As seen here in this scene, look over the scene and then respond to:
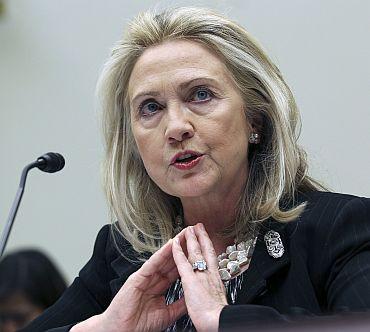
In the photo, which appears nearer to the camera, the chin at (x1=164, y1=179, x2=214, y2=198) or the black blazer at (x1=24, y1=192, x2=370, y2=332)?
the black blazer at (x1=24, y1=192, x2=370, y2=332)

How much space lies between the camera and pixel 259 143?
1.71 meters

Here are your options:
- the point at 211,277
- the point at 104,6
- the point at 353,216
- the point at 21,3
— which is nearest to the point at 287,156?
the point at 353,216

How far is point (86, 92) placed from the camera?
294 cm

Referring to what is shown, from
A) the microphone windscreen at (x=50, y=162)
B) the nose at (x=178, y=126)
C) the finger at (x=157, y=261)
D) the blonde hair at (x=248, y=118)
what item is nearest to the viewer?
the finger at (x=157, y=261)

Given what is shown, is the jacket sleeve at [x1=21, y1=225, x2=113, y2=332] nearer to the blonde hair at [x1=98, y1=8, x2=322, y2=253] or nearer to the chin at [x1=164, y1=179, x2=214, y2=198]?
the blonde hair at [x1=98, y1=8, x2=322, y2=253]

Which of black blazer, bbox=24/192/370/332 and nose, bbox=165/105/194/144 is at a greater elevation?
nose, bbox=165/105/194/144

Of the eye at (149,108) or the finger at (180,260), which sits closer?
the finger at (180,260)

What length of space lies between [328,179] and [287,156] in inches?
20.2

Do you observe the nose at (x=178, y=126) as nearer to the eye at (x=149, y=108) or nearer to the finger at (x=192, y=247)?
the eye at (x=149, y=108)

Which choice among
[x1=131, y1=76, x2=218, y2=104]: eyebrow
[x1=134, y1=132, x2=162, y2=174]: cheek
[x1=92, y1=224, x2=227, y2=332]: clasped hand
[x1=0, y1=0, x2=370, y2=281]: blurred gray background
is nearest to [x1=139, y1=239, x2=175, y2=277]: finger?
[x1=92, y1=224, x2=227, y2=332]: clasped hand

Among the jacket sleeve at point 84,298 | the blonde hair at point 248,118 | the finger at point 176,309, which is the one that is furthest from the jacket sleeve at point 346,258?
the jacket sleeve at point 84,298

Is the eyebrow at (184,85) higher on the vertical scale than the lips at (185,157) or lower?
higher

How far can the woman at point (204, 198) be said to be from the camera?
144cm

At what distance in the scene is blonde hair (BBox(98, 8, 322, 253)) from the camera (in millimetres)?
1643
